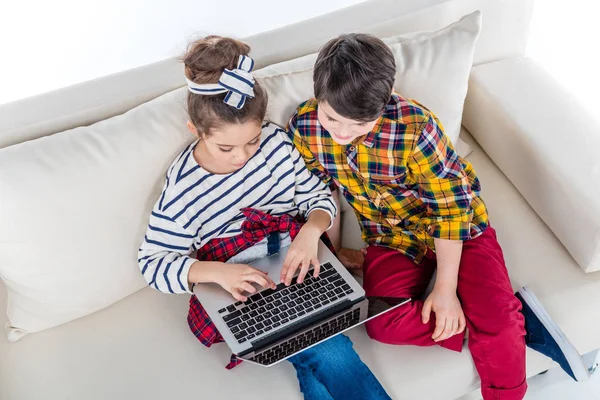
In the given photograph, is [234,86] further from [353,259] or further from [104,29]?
[104,29]

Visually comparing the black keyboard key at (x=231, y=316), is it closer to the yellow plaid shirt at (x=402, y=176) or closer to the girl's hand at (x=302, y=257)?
the girl's hand at (x=302, y=257)

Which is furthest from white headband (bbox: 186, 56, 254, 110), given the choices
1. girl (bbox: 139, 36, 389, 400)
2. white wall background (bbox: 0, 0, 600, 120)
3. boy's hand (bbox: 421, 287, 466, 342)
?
white wall background (bbox: 0, 0, 600, 120)

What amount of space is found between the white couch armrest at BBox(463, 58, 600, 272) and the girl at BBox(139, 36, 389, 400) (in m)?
0.49

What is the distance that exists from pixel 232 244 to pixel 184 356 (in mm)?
263

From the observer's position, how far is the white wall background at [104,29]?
258cm

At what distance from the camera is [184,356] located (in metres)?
1.46

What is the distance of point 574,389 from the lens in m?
1.75

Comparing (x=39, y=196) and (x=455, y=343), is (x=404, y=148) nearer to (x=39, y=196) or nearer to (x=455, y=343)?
(x=455, y=343)

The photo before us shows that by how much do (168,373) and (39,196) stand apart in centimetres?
46

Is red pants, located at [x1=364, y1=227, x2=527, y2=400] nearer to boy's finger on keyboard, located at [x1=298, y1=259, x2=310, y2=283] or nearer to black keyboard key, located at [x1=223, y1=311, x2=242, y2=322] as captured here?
boy's finger on keyboard, located at [x1=298, y1=259, x2=310, y2=283]

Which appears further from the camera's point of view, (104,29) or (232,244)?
(104,29)

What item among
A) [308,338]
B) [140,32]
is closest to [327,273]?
[308,338]

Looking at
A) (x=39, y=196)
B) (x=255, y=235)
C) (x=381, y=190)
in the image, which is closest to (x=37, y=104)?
(x=39, y=196)

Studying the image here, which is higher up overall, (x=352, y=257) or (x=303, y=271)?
(x=303, y=271)
